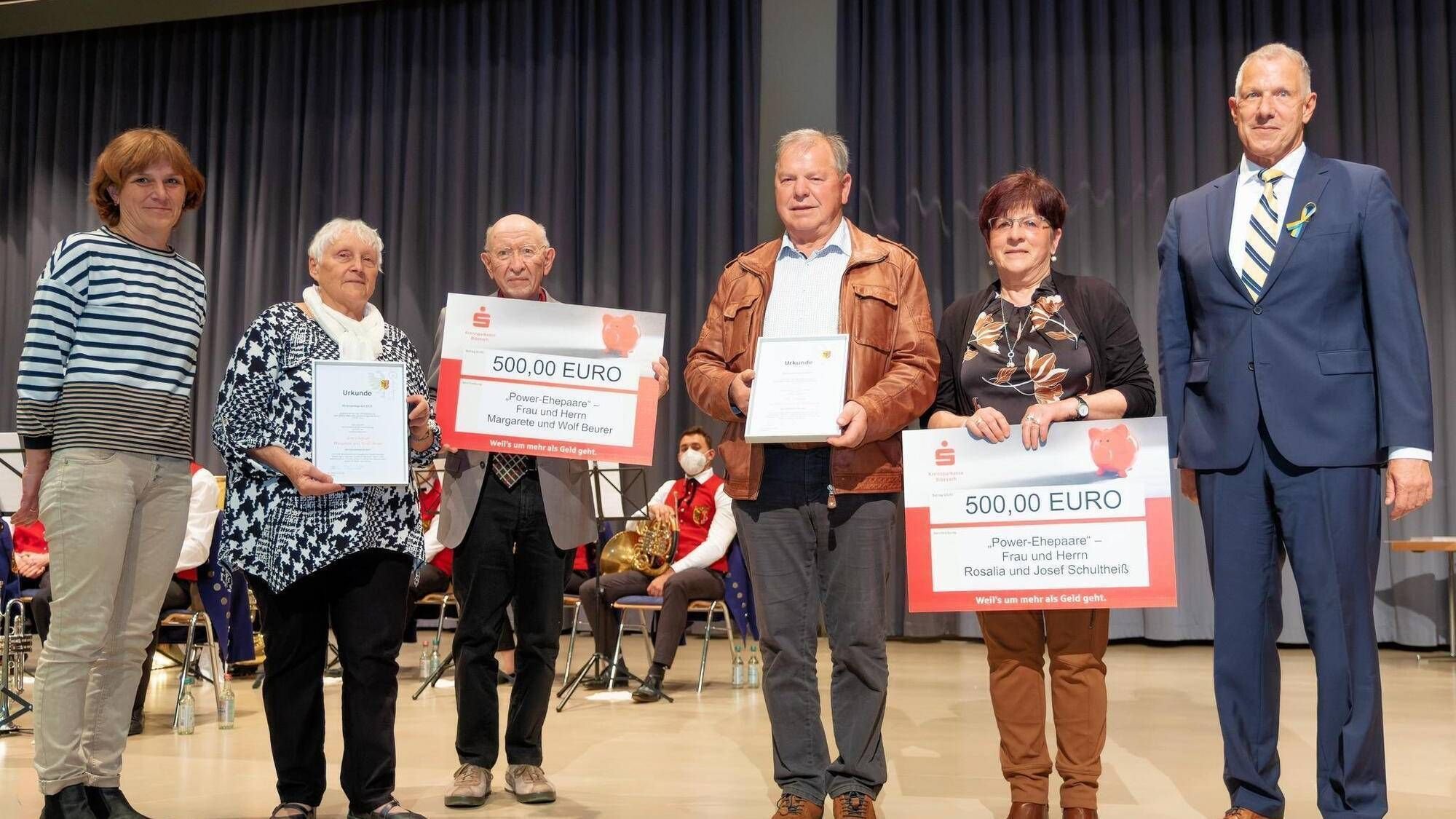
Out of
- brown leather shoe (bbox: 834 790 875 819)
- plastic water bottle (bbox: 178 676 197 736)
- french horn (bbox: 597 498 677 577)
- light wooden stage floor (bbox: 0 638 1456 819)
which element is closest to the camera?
brown leather shoe (bbox: 834 790 875 819)

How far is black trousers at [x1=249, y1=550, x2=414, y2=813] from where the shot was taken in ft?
9.49

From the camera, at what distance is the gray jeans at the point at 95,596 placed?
9.25 ft

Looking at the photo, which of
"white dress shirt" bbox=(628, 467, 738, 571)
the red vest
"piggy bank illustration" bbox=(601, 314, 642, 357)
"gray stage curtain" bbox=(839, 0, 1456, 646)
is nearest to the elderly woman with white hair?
"piggy bank illustration" bbox=(601, 314, 642, 357)

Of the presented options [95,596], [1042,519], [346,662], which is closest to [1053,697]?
[1042,519]

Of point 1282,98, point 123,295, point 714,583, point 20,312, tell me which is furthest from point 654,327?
point 20,312

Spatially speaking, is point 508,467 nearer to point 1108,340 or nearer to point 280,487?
point 280,487

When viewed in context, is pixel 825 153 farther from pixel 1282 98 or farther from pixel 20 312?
pixel 20 312

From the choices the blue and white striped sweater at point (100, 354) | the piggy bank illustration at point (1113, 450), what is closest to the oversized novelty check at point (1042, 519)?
the piggy bank illustration at point (1113, 450)

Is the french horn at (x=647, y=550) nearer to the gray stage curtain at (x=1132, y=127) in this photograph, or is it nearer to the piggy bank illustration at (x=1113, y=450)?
the gray stage curtain at (x=1132, y=127)

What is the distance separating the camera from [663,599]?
585 cm

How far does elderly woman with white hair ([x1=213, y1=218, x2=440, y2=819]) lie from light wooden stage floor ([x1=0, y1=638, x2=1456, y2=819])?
33cm

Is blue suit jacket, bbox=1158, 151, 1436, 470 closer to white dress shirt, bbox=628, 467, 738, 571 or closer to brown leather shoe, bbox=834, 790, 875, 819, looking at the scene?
brown leather shoe, bbox=834, 790, 875, 819

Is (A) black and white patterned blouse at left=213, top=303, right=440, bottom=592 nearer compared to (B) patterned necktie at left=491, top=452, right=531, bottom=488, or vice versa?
(A) black and white patterned blouse at left=213, top=303, right=440, bottom=592

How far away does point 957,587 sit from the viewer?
2.78 m
